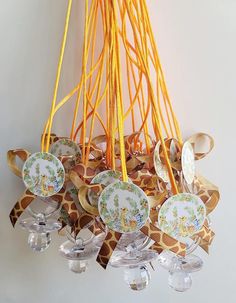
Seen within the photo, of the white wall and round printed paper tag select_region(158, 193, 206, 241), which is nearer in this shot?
round printed paper tag select_region(158, 193, 206, 241)

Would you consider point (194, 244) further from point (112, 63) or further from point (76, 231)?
point (112, 63)

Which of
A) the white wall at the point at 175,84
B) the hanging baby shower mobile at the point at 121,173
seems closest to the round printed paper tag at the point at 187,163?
→ the hanging baby shower mobile at the point at 121,173

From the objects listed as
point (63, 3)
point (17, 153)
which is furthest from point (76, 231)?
point (63, 3)

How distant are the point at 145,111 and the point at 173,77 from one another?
0.27 feet

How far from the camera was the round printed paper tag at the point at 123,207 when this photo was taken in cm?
63

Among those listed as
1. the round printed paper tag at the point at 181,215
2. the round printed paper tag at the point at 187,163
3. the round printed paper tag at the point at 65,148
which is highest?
the round printed paper tag at the point at 65,148

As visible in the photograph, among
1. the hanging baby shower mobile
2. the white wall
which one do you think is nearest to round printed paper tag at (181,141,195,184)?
the hanging baby shower mobile

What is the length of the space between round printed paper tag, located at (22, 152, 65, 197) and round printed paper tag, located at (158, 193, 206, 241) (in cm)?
18

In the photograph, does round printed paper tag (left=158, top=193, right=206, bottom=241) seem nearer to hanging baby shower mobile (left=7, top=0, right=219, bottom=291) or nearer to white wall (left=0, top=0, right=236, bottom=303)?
hanging baby shower mobile (left=7, top=0, right=219, bottom=291)

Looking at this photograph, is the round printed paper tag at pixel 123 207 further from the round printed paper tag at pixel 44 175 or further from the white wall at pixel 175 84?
the white wall at pixel 175 84

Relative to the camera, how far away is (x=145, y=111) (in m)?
0.81

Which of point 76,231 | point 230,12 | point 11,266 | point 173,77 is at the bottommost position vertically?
point 11,266

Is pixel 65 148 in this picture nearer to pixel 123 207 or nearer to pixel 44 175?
pixel 44 175

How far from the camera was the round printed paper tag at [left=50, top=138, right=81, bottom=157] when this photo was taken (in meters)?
0.76
